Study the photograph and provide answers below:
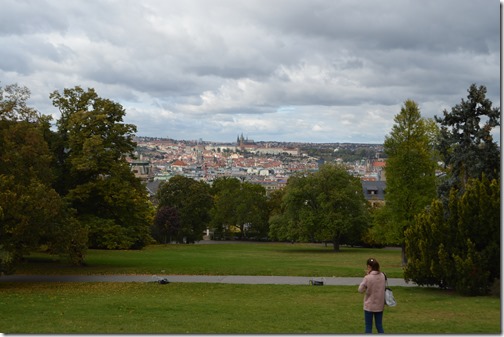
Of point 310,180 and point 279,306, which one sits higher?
point 310,180

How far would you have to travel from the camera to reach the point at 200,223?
72375 mm

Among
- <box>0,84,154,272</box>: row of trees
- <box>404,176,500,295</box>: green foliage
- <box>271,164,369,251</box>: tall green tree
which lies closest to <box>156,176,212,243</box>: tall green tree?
<box>271,164,369,251</box>: tall green tree

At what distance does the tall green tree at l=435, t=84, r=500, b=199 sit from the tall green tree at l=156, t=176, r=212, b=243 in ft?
164

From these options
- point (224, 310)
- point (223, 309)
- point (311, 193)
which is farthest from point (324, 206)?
point (224, 310)

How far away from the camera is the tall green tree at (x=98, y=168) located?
30547 mm

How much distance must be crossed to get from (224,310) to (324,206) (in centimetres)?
3630

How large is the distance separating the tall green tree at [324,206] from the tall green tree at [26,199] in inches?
1145

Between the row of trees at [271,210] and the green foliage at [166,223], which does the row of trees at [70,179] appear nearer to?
the row of trees at [271,210]

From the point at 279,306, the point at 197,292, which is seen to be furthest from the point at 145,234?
the point at 279,306

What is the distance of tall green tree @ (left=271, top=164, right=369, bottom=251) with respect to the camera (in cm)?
5222

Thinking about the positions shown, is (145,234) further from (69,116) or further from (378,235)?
(378,235)

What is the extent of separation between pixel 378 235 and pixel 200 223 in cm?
3615

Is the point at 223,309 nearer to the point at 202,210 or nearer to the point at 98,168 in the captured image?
the point at 98,168

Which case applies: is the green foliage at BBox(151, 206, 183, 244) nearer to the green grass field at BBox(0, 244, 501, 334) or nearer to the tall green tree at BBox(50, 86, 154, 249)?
the tall green tree at BBox(50, 86, 154, 249)
